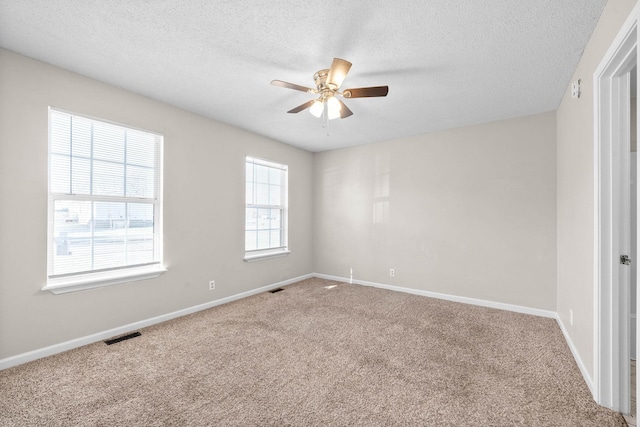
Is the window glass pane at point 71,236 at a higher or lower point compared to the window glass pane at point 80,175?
lower

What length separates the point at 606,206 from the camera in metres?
1.75

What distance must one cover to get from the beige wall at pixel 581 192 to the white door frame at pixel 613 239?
0.17m

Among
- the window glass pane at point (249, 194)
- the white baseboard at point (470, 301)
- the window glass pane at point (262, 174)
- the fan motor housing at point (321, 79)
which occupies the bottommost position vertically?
the white baseboard at point (470, 301)

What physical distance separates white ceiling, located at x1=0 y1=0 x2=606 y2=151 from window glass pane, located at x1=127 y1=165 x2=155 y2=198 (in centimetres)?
83

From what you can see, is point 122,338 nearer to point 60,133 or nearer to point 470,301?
point 60,133

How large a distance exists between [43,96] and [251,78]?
177 centimetres

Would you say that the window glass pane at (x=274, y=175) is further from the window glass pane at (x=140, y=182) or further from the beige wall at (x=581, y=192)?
the beige wall at (x=581, y=192)

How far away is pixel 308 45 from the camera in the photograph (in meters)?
2.08

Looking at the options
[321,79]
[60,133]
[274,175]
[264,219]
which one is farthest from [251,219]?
[321,79]

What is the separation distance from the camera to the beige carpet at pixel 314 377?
1685mm

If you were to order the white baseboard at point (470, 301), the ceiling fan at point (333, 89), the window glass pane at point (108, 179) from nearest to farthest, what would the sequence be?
1. the ceiling fan at point (333, 89)
2. the window glass pane at point (108, 179)
3. the white baseboard at point (470, 301)

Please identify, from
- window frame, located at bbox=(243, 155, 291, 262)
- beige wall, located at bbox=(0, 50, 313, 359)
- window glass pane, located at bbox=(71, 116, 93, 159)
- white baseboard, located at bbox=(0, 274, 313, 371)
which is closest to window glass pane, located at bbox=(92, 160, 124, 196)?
window glass pane, located at bbox=(71, 116, 93, 159)

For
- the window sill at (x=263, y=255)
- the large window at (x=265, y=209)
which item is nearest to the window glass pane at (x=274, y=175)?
the large window at (x=265, y=209)

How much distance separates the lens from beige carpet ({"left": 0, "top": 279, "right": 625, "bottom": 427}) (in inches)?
66.3
